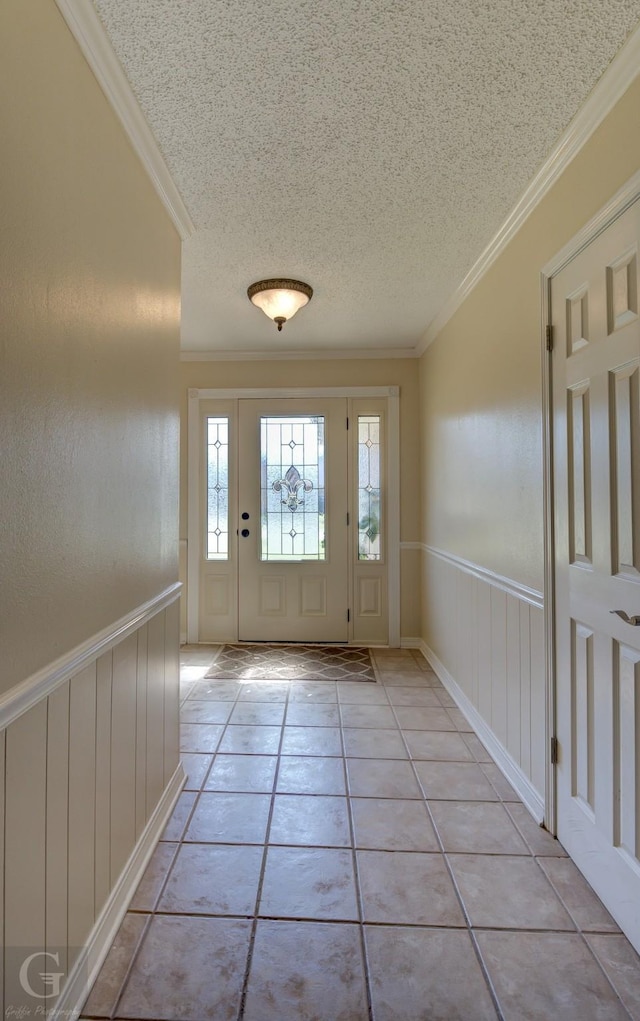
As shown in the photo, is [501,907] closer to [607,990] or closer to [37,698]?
[607,990]

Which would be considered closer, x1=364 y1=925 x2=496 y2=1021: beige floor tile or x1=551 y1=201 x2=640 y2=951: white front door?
x1=364 y1=925 x2=496 y2=1021: beige floor tile

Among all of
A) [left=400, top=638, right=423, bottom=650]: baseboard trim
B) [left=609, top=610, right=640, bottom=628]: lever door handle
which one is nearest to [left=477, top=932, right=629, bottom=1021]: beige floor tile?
[left=609, top=610, right=640, bottom=628]: lever door handle

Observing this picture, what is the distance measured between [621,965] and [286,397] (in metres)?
3.74

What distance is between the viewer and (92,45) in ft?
4.14

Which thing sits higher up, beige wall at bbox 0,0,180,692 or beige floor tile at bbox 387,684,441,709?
beige wall at bbox 0,0,180,692

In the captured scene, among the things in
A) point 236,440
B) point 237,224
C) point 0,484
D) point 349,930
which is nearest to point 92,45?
point 237,224

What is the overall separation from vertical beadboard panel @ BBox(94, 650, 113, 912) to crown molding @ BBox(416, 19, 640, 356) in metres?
2.17

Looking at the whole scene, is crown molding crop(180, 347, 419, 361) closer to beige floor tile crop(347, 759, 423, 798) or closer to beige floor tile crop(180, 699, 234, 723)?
beige floor tile crop(180, 699, 234, 723)

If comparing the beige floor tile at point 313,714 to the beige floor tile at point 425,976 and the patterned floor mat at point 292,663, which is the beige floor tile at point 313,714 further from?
the beige floor tile at point 425,976

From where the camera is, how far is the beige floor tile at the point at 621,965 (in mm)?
1207

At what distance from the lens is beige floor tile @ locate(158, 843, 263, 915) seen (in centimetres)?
148

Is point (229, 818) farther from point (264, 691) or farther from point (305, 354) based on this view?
point (305, 354)

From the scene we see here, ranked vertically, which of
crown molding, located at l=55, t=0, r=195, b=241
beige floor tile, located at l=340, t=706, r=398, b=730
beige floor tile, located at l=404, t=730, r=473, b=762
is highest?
crown molding, located at l=55, t=0, r=195, b=241

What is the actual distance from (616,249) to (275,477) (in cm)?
304
